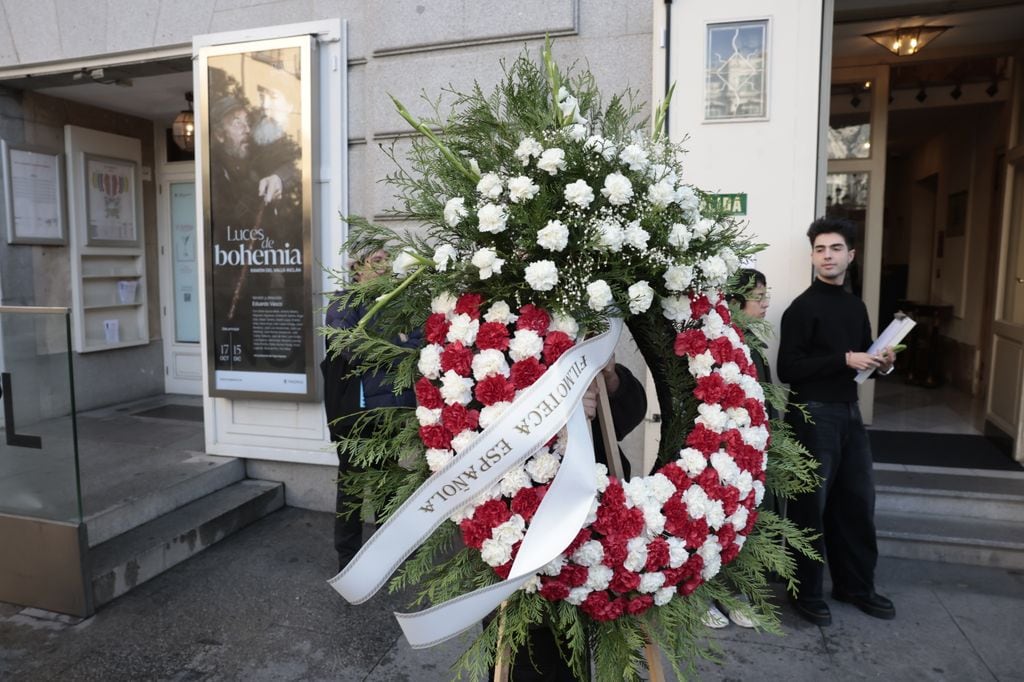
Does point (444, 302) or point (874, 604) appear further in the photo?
point (874, 604)

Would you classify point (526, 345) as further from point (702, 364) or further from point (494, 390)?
point (702, 364)

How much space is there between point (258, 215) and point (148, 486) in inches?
77.5

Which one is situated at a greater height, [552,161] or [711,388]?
[552,161]

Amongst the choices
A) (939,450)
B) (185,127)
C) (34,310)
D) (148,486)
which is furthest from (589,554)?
(185,127)

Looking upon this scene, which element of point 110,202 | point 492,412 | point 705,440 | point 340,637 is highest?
point 110,202

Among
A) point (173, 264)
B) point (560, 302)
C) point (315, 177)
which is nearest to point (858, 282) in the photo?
point (315, 177)

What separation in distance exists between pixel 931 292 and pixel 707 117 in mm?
7082

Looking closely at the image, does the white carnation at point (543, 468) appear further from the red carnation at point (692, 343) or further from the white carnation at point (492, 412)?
the red carnation at point (692, 343)

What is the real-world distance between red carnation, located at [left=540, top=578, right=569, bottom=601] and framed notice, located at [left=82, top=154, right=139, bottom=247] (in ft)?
22.0

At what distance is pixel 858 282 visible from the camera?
7.07m

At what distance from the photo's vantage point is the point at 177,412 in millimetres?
6840

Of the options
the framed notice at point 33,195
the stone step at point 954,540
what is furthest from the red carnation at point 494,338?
the framed notice at point 33,195

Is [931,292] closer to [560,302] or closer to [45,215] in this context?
[560,302]

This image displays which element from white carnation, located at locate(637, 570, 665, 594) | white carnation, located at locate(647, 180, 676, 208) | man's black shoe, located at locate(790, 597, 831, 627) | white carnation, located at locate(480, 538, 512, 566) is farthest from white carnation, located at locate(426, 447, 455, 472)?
man's black shoe, located at locate(790, 597, 831, 627)
